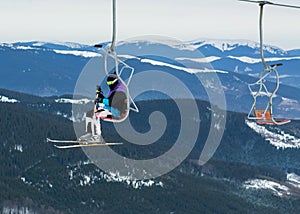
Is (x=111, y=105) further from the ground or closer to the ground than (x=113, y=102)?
closer to the ground

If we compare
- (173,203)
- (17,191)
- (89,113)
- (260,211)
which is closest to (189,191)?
(173,203)

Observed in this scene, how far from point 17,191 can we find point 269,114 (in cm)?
16069

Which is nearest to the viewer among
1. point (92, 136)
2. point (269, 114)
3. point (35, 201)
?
point (269, 114)

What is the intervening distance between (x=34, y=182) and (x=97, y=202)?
24.4 meters

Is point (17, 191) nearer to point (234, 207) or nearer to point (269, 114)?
point (234, 207)

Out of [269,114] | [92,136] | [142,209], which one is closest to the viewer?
[269,114]

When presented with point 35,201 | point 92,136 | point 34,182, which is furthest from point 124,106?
point 34,182

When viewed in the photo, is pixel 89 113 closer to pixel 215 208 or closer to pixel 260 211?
pixel 215 208

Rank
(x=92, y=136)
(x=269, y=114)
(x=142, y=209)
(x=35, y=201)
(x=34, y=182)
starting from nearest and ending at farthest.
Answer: (x=269, y=114), (x=92, y=136), (x=35, y=201), (x=142, y=209), (x=34, y=182)

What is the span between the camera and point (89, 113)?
71.7ft

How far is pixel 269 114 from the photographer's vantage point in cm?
1984

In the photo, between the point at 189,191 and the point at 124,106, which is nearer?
the point at 124,106

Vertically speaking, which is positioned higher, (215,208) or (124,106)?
(124,106)

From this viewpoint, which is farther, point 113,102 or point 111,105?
point 111,105
